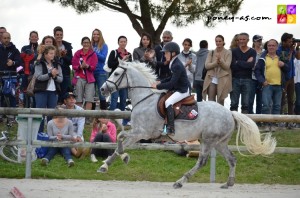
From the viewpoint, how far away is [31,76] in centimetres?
1577

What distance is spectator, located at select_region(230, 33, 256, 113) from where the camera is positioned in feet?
53.9

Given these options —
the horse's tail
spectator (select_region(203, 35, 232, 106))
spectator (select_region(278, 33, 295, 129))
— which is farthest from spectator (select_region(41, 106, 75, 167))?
spectator (select_region(278, 33, 295, 129))

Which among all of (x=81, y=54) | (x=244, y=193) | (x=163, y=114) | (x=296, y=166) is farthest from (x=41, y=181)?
(x=296, y=166)

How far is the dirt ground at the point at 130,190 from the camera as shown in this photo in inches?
424

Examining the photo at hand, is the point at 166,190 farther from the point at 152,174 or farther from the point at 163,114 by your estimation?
the point at 152,174

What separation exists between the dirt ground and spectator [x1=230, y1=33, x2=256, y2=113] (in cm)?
368

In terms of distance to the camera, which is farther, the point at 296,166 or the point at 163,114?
the point at 296,166

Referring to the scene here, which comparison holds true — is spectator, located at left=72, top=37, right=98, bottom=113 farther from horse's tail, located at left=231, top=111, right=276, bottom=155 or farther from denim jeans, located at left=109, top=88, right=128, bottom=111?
horse's tail, located at left=231, top=111, right=276, bottom=155

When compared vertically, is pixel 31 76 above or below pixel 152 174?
above

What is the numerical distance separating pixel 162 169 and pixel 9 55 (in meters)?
4.54

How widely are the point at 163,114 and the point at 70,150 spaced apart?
10.1ft

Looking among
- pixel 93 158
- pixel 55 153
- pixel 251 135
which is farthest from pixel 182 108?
pixel 55 153

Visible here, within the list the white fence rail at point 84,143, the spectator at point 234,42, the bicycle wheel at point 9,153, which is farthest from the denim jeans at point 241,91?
the bicycle wheel at point 9,153

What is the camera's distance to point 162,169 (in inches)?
575
